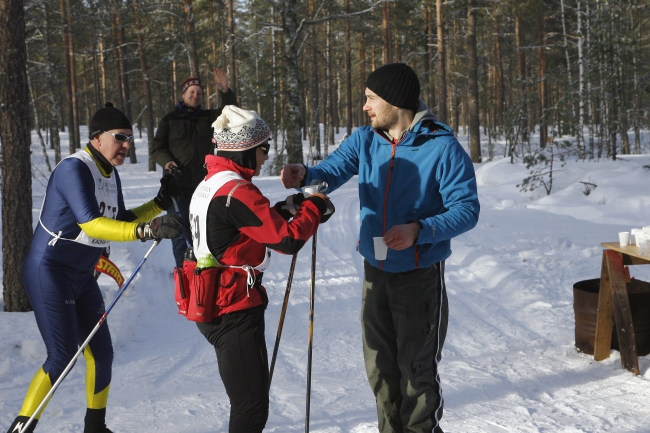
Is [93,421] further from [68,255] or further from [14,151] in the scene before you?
[14,151]

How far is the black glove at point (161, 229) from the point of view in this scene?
3338mm

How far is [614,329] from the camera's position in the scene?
512 cm

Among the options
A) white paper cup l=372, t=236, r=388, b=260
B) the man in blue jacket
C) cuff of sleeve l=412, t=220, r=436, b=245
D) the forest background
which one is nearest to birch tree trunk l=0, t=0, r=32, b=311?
the forest background

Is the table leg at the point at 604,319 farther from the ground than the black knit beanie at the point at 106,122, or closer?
closer

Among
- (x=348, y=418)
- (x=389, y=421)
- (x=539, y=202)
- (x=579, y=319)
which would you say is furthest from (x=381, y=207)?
(x=539, y=202)

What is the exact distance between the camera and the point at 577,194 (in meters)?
13.4

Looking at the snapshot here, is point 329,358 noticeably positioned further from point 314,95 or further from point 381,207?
point 314,95

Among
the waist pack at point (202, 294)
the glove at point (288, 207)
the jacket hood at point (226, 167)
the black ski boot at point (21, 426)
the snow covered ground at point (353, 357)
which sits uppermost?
the jacket hood at point (226, 167)

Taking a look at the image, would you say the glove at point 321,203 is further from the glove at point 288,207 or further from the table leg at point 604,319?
the table leg at point 604,319

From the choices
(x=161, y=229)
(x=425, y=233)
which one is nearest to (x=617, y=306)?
(x=425, y=233)

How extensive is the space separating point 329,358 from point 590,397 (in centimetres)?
213

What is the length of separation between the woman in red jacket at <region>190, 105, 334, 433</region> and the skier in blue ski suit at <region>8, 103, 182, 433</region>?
0.55m

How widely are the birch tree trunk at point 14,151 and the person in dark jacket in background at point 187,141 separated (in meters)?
1.36

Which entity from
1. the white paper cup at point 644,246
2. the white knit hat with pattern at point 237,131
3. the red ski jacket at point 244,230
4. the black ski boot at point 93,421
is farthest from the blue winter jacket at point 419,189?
the white paper cup at point 644,246
